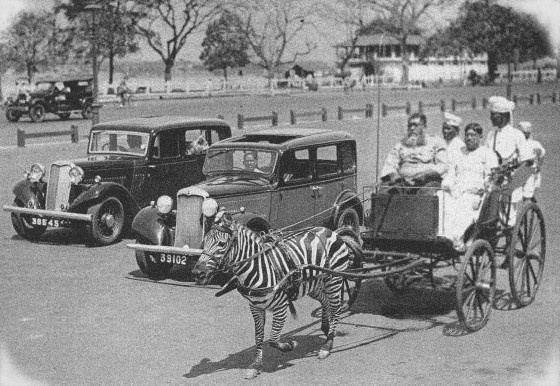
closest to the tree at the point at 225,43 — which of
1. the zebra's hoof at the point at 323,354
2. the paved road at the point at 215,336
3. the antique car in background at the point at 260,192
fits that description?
the antique car in background at the point at 260,192

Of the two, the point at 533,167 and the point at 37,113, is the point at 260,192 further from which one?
the point at 37,113

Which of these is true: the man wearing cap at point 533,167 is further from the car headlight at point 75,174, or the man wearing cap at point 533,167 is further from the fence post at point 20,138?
the fence post at point 20,138

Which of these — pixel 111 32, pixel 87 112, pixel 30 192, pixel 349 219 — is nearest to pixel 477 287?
pixel 349 219

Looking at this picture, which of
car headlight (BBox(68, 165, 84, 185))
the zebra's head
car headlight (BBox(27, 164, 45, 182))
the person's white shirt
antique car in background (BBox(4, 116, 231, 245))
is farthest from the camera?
car headlight (BBox(27, 164, 45, 182))

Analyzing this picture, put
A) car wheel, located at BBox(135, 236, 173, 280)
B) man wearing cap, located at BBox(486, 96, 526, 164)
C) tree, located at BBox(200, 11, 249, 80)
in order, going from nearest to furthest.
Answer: man wearing cap, located at BBox(486, 96, 526, 164), car wheel, located at BBox(135, 236, 173, 280), tree, located at BBox(200, 11, 249, 80)

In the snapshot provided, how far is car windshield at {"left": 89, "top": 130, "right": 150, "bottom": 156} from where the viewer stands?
41.7 ft

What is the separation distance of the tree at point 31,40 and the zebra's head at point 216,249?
48.3 m

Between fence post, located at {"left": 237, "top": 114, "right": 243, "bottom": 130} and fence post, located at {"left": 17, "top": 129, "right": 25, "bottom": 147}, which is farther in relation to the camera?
fence post, located at {"left": 237, "top": 114, "right": 243, "bottom": 130}

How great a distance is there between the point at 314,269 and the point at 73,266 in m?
5.18

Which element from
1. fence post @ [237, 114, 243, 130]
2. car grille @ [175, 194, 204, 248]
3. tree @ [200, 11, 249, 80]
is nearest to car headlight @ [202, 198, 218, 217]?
car grille @ [175, 194, 204, 248]

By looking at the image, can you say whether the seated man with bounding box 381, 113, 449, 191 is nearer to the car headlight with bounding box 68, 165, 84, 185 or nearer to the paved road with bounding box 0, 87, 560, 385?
the paved road with bounding box 0, 87, 560, 385

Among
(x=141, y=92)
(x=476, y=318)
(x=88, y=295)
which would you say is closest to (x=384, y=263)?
(x=476, y=318)

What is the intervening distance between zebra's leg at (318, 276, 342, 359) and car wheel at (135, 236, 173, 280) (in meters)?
3.69

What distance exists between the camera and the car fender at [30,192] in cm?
1241
